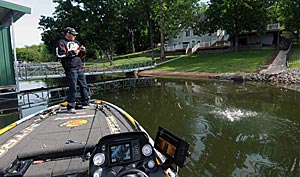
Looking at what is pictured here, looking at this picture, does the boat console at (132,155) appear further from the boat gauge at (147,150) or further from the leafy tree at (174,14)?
the leafy tree at (174,14)

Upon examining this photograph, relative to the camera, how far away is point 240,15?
84.8 feet

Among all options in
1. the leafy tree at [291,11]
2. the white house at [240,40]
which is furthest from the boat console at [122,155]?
the white house at [240,40]

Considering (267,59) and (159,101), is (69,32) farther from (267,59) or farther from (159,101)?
(267,59)


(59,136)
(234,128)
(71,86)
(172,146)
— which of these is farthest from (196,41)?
(172,146)

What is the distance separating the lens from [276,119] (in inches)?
282

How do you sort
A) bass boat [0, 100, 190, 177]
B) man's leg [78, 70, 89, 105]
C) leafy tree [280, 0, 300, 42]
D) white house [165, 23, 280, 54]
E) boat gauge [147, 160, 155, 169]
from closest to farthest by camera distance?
bass boat [0, 100, 190, 177]
boat gauge [147, 160, 155, 169]
man's leg [78, 70, 89, 105]
leafy tree [280, 0, 300, 42]
white house [165, 23, 280, 54]

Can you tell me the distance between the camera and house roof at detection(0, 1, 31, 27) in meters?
9.20

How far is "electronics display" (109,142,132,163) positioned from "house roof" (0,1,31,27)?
Result: 945 cm

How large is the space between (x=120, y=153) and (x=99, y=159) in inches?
8.6

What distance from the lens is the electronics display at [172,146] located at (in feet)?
7.45

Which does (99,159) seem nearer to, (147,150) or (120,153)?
(120,153)

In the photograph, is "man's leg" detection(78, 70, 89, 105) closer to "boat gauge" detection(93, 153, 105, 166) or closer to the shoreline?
"boat gauge" detection(93, 153, 105, 166)

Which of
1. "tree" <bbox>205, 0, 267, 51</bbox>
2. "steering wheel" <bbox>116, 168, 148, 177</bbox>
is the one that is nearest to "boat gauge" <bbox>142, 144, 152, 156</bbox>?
"steering wheel" <bbox>116, 168, 148, 177</bbox>

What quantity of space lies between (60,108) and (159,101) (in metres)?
6.10
